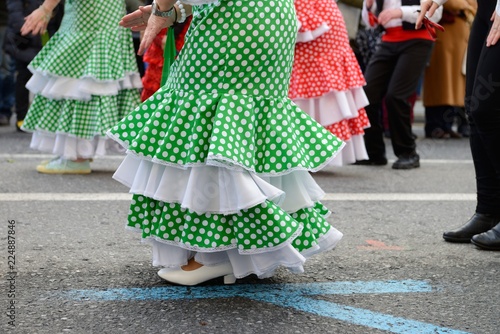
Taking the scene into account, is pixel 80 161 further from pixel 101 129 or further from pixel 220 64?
pixel 220 64

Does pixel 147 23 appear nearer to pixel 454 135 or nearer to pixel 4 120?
pixel 4 120

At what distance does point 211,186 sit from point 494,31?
1.51 m

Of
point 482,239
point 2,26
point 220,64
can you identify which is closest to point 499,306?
point 482,239

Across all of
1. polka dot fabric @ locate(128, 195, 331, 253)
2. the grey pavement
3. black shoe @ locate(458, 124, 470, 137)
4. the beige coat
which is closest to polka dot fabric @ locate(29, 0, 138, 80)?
the grey pavement

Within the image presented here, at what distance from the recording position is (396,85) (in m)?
7.43

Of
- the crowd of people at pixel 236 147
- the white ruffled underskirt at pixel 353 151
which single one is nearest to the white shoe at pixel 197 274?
the crowd of people at pixel 236 147

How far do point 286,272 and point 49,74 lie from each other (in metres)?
3.14

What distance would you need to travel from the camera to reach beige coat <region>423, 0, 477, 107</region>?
999 centimetres

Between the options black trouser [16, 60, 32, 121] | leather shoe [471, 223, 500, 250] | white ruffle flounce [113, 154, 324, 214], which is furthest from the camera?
black trouser [16, 60, 32, 121]

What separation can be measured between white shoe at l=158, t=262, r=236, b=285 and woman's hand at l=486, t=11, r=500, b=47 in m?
1.52

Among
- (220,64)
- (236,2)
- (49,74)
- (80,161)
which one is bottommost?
(80,161)

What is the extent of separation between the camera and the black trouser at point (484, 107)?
4113mm

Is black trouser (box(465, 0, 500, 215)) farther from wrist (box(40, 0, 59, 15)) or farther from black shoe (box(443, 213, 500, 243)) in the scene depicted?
wrist (box(40, 0, 59, 15))

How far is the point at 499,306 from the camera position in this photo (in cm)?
339
